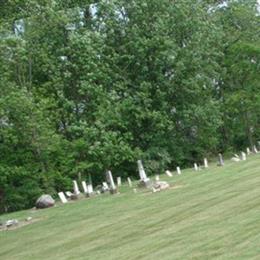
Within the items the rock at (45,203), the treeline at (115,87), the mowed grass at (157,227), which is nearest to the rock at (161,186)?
the mowed grass at (157,227)

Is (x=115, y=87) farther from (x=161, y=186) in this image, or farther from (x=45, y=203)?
(x=161, y=186)

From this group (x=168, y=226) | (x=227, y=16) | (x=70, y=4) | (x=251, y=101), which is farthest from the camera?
(x=227, y=16)

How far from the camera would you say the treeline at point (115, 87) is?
27.0 metres

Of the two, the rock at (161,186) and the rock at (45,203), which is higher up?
the rock at (45,203)

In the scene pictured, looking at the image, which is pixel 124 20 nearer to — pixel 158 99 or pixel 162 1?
pixel 162 1

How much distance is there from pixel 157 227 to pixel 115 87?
22161 mm

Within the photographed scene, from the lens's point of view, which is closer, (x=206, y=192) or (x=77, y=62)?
(x=206, y=192)

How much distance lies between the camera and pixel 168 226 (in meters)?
10.5

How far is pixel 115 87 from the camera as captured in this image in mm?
32438

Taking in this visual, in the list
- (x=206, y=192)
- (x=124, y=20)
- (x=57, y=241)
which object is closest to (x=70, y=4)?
(x=124, y=20)

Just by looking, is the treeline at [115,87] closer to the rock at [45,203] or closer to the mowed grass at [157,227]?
the rock at [45,203]

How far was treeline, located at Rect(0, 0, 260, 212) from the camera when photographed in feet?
88.7

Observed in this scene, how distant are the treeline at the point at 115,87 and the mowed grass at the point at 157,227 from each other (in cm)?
1051

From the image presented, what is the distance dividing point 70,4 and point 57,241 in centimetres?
2289
